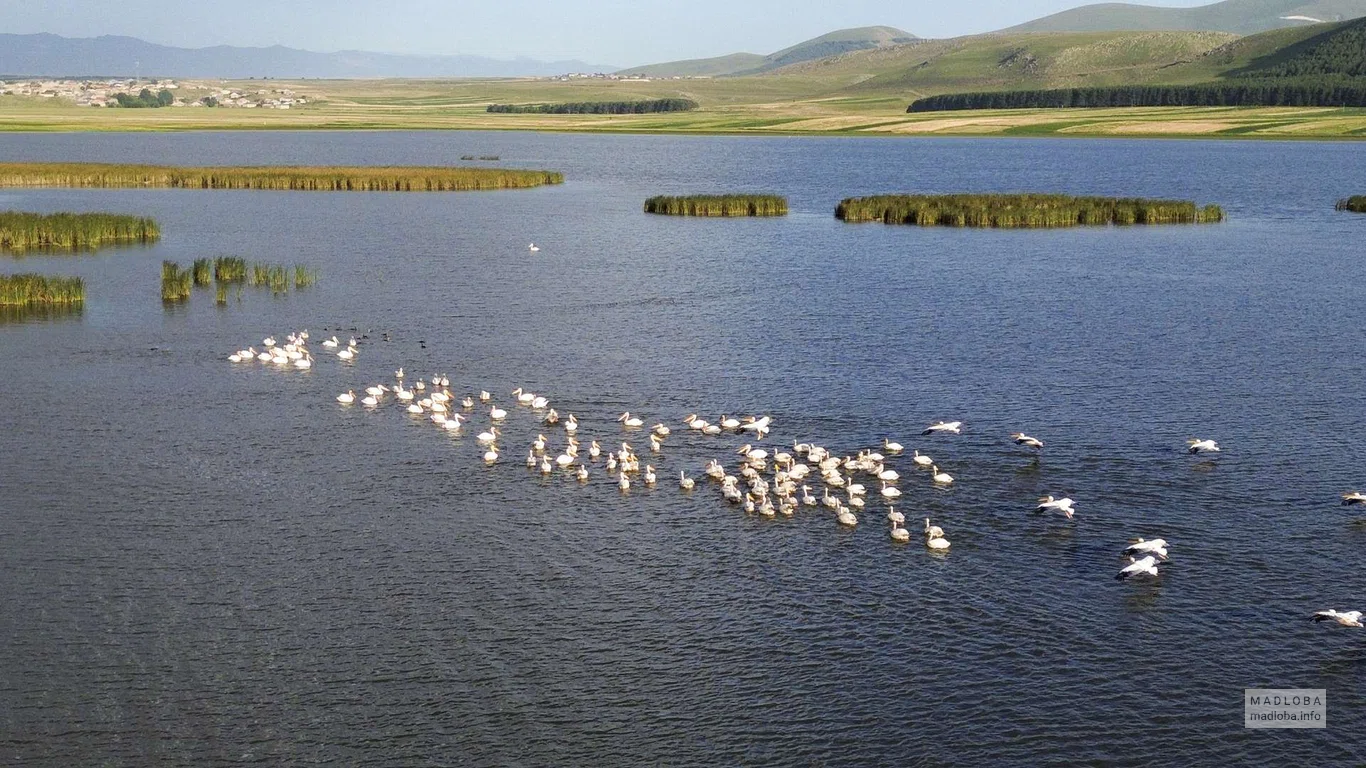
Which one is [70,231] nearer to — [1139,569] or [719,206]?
[719,206]

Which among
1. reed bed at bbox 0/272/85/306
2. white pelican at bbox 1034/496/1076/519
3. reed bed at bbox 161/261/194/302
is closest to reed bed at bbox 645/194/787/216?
reed bed at bbox 161/261/194/302

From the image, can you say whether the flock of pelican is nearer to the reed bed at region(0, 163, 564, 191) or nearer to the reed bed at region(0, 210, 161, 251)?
the reed bed at region(0, 210, 161, 251)

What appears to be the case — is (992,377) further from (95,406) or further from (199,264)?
(199,264)

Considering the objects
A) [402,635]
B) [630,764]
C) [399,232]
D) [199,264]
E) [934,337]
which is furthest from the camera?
[399,232]

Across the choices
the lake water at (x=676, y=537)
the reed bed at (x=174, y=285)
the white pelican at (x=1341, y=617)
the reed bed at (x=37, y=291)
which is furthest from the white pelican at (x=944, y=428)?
the reed bed at (x=37, y=291)

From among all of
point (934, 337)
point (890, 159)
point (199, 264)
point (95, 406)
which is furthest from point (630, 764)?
point (890, 159)

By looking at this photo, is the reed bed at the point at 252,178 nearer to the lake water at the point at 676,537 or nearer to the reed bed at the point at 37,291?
the lake water at the point at 676,537

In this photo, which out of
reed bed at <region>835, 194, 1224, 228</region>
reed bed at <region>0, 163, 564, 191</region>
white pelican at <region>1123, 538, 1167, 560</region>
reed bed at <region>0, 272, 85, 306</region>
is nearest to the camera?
white pelican at <region>1123, 538, 1167, 560</region>
